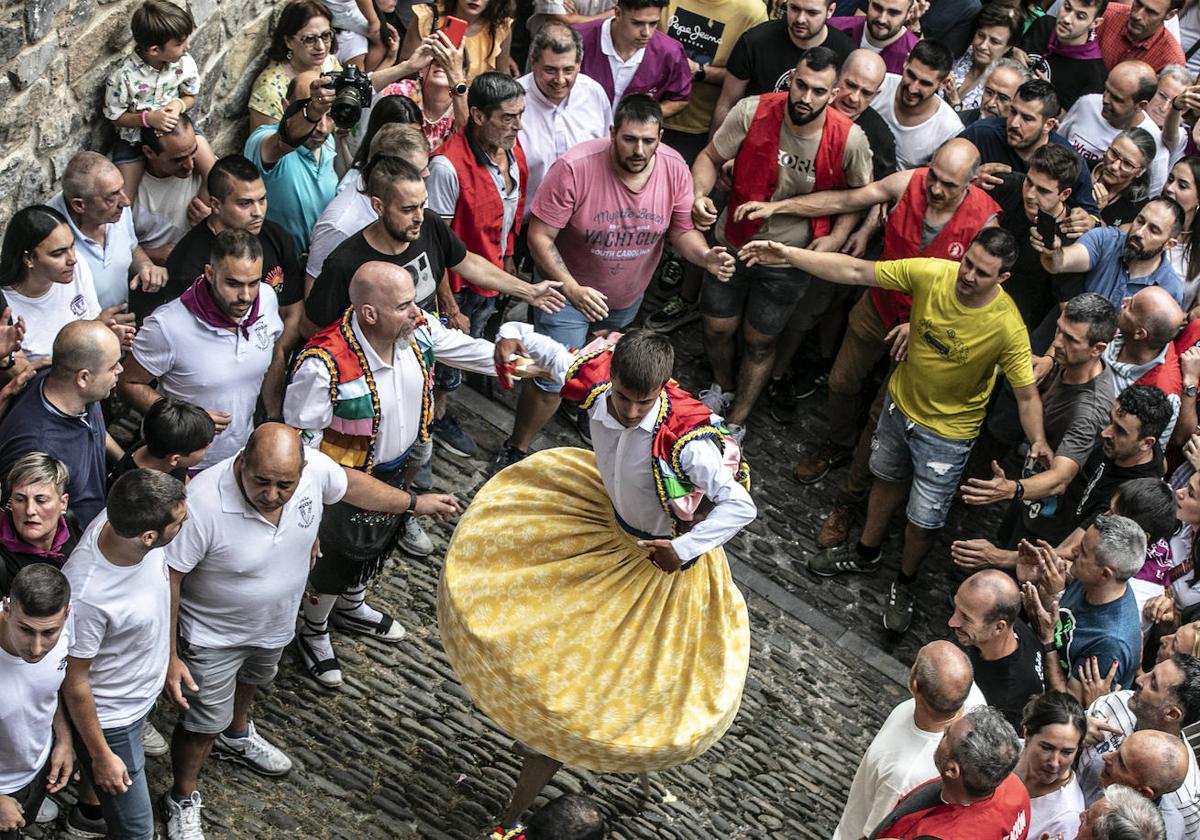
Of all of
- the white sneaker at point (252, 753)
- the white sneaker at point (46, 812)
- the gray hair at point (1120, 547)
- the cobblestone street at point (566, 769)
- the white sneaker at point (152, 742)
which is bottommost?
the cobblestone street at point (566, 769)

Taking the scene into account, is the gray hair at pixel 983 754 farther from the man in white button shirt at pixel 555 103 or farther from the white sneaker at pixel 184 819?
the man in white button shirt at pixel 555 103

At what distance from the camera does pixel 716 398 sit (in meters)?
9.48

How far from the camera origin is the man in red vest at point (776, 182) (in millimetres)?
8445

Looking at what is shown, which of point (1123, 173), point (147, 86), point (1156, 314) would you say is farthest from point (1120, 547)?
point (147, 86)

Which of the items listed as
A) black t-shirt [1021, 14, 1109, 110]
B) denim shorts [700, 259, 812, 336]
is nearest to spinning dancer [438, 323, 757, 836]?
denim shorts [700, 259, 812, 336]

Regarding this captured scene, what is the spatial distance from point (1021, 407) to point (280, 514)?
4123mm

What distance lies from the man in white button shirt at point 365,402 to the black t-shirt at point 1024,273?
3.37 metres

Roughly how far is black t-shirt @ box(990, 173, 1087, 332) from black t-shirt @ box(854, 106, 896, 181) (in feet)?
2.15

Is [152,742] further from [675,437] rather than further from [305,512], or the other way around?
[675,437]

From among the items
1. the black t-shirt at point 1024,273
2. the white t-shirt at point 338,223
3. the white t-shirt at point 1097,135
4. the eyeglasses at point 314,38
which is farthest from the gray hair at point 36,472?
the white t-shirt at point 1097,135

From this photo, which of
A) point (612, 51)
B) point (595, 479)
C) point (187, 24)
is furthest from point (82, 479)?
point (612, 51)

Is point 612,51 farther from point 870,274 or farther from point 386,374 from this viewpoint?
point 386,374

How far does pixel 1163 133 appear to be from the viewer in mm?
9375

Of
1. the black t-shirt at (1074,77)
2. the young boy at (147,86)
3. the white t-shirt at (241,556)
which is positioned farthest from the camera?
the black t-shirt at (1074,77)
